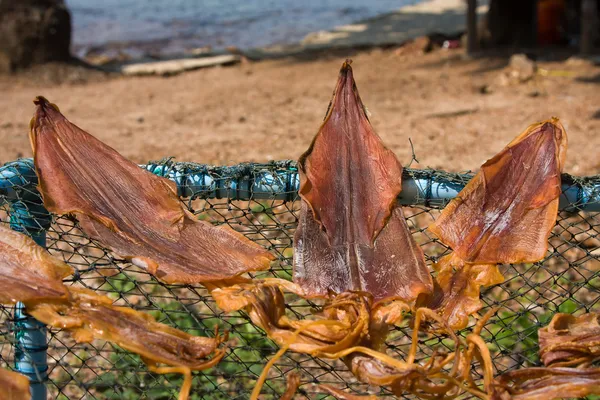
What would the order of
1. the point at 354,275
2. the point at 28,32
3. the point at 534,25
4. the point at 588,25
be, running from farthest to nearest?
1. the point at 534,25
2. the point at 28,32
3. the point at 588,25
4. the point at 354,275

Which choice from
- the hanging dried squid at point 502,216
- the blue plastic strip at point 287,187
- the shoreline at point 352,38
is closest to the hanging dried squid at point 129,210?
the blue plastic strip at point 287,187

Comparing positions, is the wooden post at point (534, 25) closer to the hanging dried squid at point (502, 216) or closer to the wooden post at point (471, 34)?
the wooden post at point (471, 34)

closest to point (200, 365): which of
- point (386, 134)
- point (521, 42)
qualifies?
point (386, 134)

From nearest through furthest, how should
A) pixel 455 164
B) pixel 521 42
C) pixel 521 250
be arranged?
1. pixel 521 250
2. pixel 455 164
3. pixel 521 42

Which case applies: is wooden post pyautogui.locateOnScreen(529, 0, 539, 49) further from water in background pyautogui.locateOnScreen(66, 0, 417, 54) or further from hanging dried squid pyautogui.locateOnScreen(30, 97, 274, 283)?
hanging dried squid pyautogui.locateOnScreen(30, 97, 274, 283)

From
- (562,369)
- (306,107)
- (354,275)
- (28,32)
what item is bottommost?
(306,107)

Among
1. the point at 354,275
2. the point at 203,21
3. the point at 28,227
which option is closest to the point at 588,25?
the point at 354,275

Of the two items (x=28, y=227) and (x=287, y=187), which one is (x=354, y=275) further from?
(x=28, y=227)

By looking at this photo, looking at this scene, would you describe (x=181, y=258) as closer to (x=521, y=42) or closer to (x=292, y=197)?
(x=292, y=197)
